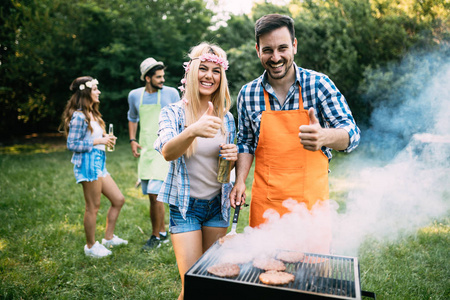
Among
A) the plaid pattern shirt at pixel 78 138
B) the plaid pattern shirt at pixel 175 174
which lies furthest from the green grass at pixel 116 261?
the plaid pattern shirt at pixel 175 174

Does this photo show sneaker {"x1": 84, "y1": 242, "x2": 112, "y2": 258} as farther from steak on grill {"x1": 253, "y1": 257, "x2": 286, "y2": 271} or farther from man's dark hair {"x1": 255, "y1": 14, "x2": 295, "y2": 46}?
man's dark hair {"x1": 255, "y1": 14, "x2": 295, "y2": 46}

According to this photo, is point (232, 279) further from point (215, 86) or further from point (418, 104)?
point (418, 104)

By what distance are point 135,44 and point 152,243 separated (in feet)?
44.3

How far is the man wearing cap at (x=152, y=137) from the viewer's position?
4.40 metres

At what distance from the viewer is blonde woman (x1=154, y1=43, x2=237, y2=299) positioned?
232 cm

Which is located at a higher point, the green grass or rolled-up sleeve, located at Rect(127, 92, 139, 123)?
rolled-up sleeve, located at Rect(127, 92, 139, 123)

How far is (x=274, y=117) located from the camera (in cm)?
239

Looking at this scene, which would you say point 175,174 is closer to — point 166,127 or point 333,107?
point 166,127

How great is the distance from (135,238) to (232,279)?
332 centimetres

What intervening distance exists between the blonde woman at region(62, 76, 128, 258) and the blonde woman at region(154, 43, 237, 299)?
1959 mm

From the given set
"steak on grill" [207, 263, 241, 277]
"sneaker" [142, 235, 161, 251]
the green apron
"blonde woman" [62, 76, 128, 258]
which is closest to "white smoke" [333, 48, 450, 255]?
"sneaker" [142, 235, 161, 251]

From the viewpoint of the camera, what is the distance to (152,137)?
15.2ft

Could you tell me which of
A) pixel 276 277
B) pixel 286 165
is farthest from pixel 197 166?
pixel 276 277

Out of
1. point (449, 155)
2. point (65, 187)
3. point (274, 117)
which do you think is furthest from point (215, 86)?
point (65, 187)
